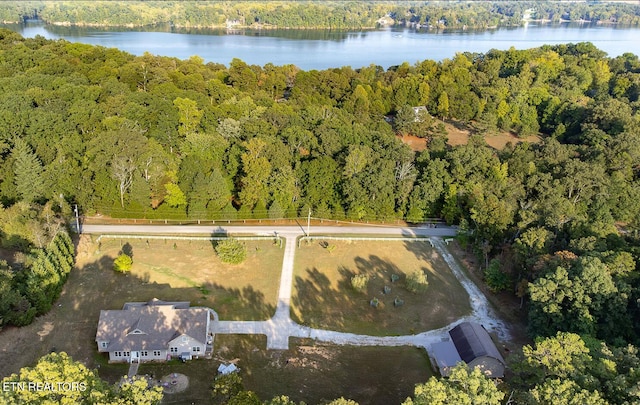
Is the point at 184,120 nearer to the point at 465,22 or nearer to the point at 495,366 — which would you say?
the point at 495,366

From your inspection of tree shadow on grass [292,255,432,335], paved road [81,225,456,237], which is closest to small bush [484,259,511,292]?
tree shadow on grass [292,255,432,335]

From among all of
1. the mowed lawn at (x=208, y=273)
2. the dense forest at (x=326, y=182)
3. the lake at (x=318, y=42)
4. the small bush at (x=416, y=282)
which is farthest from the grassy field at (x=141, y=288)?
the lake at (x=318, y=42)

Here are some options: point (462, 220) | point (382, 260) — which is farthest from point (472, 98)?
point (382, 260)

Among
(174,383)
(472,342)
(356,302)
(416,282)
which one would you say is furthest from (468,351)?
(174,383)

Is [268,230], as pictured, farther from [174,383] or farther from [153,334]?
[174,383]

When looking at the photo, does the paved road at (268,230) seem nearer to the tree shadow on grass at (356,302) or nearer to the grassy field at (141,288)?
the grassy field at (141,288)

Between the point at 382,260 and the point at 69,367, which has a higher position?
the point at 69,367
